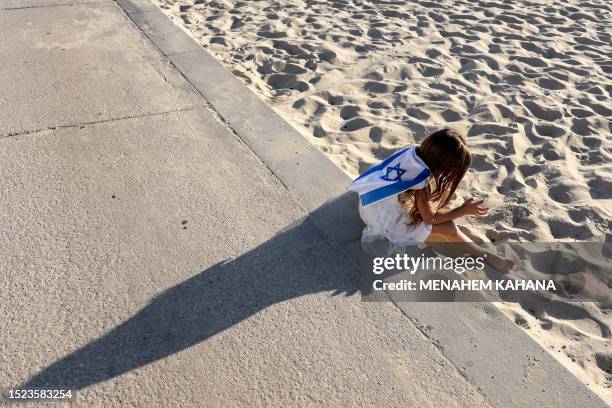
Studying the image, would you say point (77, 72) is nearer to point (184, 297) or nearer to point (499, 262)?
point (184, 297)

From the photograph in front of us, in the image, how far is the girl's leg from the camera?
146 inches

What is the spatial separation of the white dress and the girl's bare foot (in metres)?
0.39

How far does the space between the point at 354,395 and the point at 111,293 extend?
1.37 metres

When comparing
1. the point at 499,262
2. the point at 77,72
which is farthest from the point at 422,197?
the point at 77,72

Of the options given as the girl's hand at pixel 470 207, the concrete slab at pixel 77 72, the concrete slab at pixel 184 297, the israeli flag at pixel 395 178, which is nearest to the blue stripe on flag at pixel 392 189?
the israeli flag at pixel 395 178

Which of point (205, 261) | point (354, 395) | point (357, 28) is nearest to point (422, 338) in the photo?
point (354, 395)

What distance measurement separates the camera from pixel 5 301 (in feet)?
10.6

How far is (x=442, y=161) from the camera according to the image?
347 cm

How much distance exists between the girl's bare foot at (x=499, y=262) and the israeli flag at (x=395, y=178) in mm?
629

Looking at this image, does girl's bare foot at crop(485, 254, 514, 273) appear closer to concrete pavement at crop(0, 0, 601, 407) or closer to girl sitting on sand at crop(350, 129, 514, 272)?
girl sitting on sand at crop(350, 129, 514, 272)

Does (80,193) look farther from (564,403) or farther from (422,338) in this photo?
(564,403)

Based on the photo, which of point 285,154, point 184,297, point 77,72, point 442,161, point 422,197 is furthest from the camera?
point 77,72

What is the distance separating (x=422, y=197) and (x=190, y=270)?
136 centimetres

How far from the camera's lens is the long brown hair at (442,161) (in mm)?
3432
